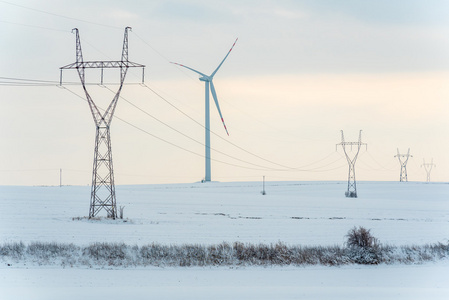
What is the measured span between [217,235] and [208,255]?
15425 millimetres

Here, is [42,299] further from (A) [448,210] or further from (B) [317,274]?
(A) [448,210]

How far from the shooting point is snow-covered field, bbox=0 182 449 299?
34750mm

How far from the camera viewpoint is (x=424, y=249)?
47.5 m

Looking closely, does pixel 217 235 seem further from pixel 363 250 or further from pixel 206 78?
pixel 206 78

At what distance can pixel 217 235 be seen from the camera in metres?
58.9

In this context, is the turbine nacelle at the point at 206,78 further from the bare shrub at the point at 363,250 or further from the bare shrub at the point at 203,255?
the bare shrub at the point at 363,250

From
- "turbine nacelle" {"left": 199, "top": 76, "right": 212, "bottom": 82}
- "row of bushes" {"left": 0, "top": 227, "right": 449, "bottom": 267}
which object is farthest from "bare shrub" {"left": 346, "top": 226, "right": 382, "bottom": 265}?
"turbine nacelle" {"left": 199, "top": 76, "right": 212, "bottom": 82}

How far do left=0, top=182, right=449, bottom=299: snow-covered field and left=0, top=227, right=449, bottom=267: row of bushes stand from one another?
3.84 feet

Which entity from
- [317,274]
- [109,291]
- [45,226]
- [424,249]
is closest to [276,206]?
[45,226]

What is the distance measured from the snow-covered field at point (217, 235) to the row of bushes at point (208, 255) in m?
1.17

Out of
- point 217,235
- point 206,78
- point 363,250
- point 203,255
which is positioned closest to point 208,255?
point 203,255

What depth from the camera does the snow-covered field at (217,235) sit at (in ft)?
114

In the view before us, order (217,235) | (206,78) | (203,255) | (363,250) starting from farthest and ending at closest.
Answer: (206,78)
(217,235)
(363,250)
(203,255)

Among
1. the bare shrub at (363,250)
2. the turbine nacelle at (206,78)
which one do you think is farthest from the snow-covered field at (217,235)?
the turbine nacelle at (206,78)
